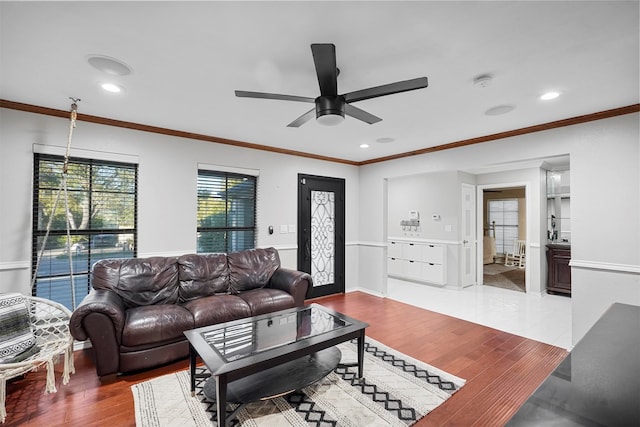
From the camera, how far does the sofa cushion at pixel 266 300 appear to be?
3204mm

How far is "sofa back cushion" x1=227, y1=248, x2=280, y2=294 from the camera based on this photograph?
368 cm

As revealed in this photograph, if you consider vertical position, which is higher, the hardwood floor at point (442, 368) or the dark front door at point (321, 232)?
the dark front door at point (321, 232)

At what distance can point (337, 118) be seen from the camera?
6.82 feet

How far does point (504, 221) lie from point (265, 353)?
29.1 feet

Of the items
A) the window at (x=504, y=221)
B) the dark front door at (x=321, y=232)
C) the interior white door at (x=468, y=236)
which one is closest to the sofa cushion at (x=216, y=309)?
the dark front door at (x=321, y=232)

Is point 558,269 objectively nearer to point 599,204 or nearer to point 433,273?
point 433,273

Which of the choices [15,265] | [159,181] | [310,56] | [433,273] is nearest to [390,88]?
[310,56]

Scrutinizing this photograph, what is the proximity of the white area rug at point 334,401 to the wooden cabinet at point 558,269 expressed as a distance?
404 cm

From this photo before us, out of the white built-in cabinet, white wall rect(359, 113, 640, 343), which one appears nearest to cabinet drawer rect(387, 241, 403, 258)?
the white built-in cabinet

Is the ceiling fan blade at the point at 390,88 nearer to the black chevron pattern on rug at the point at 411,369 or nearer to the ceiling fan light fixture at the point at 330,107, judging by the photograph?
the ceiling fan light fixture at the point at 330,107

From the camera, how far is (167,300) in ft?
10.4

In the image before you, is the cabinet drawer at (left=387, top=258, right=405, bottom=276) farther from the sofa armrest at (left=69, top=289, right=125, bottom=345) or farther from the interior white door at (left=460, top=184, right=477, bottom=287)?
the sofa armrest at (left=69, top=289, right=125, bottom=345)

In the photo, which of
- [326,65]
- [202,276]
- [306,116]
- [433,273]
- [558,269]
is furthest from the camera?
[433,273]

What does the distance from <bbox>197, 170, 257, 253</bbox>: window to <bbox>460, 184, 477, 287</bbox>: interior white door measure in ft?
13.1
